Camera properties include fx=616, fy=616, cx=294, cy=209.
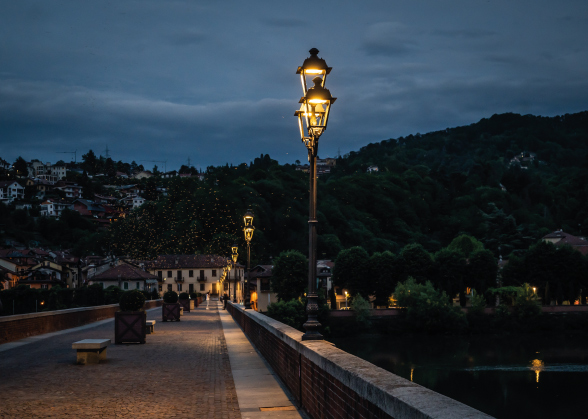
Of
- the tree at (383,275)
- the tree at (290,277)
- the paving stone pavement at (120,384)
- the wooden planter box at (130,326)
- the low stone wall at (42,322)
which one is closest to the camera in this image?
the paving stone pavement at (120,384)

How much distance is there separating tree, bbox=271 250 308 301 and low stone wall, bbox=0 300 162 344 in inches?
2228

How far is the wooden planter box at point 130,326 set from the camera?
63.3 ft

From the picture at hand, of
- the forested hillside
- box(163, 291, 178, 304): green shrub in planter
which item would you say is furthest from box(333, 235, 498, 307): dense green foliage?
box(163, 291, 178, 304): green shrub in planter

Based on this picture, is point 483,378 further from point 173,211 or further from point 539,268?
point 173,211

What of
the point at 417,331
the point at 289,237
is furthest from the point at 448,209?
the point at 417,331

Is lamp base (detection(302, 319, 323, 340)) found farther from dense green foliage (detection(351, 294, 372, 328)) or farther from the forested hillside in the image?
the forested hillside

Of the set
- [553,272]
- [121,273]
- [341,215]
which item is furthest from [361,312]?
[341,215]

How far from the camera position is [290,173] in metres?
159

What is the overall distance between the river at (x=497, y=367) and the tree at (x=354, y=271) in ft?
30.8

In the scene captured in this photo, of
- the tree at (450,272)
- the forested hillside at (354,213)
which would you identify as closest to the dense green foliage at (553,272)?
the tree at (450,272)

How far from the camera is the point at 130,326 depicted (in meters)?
19.3

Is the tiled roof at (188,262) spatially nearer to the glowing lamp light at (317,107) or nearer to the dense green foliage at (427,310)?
the dense green foliage at (427,310)

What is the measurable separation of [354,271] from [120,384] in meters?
77.9

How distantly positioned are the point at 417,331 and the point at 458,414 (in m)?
83.0
